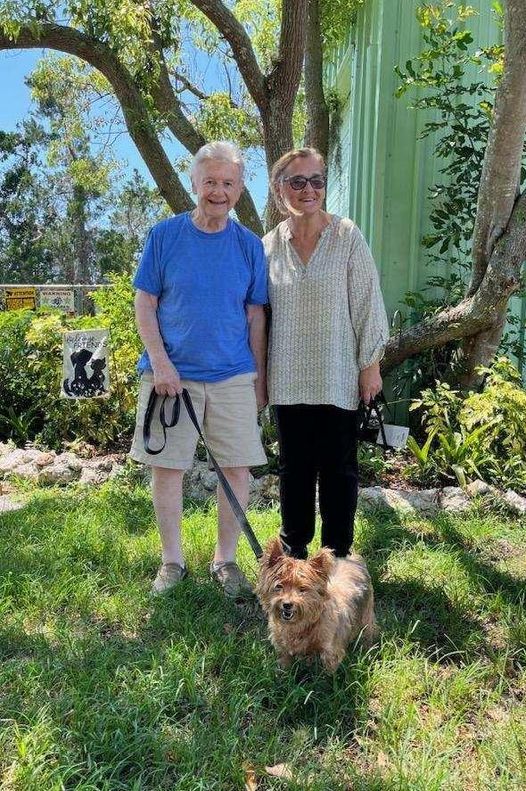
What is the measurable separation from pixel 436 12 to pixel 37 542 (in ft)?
16.2

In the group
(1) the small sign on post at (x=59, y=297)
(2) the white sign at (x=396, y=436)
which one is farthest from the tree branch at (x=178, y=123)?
(1) the small sign on post at (x=59, y=297)

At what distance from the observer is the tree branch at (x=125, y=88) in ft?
18.6

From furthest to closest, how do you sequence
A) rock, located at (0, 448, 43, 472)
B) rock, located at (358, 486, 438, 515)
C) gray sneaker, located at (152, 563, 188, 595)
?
1. rock, located at (0, 448, 43, 472)
2. rock, located at (358, 486, 438, 515)
3. gray sneaker, located at (152, 563, 188, 595)

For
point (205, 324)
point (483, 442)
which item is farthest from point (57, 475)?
point (483, 442)

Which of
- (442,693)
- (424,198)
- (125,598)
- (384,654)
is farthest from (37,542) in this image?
(424,198)

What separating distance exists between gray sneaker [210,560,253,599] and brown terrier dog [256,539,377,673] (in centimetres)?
68

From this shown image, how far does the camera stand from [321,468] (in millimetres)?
3223

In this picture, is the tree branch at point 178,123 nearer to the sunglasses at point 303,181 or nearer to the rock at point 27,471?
the rock at point 27,471

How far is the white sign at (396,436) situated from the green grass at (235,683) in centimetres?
162

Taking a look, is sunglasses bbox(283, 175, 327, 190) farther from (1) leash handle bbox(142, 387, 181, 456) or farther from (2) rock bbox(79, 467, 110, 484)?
(2) rock bbox(79, 467, 110, 484)

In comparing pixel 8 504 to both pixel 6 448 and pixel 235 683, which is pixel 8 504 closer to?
pixel 6 448

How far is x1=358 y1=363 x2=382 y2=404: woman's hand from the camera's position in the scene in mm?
3113

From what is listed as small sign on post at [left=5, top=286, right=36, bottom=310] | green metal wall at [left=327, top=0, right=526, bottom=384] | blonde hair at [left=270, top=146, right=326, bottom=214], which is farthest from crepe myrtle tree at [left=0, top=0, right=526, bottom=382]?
small sign on post at [left=5, top=286, right=36, bottom=310]

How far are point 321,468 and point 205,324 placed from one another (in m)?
0.87
